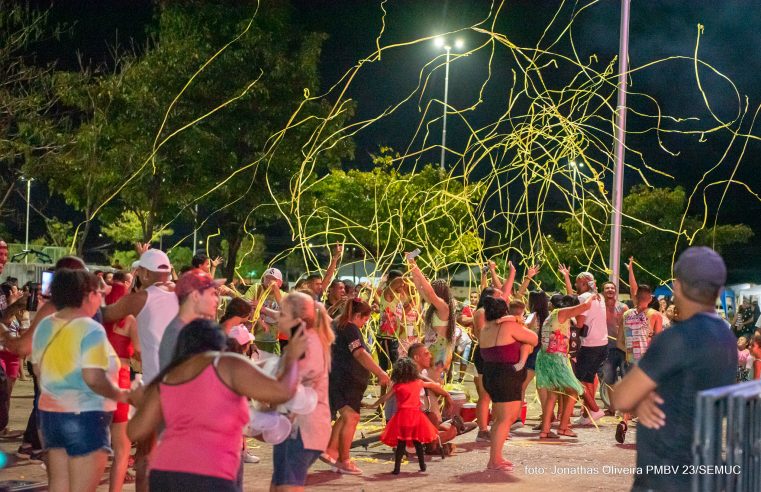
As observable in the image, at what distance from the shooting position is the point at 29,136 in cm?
2153

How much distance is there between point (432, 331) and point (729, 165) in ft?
136

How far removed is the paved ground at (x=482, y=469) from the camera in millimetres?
8758

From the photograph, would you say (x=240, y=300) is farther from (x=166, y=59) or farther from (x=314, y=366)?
(x=166, y=59)

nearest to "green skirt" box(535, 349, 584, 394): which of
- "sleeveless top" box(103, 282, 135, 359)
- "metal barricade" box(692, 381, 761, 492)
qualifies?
"sleeveless top" box(103, 282, 135, 359)

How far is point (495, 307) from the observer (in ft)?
32.0

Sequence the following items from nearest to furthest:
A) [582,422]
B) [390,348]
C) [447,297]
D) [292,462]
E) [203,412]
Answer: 1. [203,412]
2. [292,462]
3. [447,297]
4. [390,348]
5. [582,422]

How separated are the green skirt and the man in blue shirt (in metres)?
7.73

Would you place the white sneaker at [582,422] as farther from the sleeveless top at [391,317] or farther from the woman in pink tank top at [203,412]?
the woman in pink tank top at [203,412]

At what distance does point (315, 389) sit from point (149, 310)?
4.92ft

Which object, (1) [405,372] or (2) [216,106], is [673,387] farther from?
(2) [216,106]

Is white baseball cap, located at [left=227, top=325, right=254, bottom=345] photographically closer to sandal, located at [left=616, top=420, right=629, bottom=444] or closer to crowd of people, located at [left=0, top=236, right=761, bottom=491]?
crowd of people, located at [left=0, top=236, right=761, bottom=491]

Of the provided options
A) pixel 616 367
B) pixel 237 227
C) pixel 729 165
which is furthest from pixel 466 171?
pixel 729 165

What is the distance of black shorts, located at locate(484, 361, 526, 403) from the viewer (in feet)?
31.6

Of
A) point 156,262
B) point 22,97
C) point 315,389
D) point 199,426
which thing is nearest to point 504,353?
point 156,262
